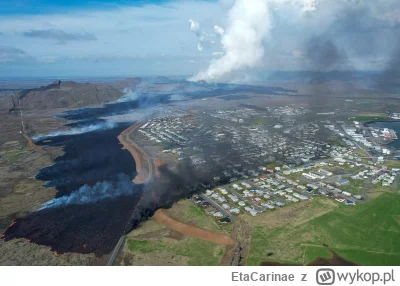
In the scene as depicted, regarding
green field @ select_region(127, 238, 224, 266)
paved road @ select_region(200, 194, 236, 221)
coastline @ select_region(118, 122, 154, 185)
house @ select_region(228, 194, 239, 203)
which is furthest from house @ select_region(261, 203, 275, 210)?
coastline @ select_region(118, 122, 154, 185)

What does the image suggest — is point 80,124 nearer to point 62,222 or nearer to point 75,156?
point 75,156

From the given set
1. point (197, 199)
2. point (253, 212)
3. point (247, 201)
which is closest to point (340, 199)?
point (247, 201)

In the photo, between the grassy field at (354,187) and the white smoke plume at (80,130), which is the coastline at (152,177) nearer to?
the white smoke plume at (80,130)

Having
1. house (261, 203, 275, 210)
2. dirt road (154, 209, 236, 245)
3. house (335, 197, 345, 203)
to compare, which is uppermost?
house (335, 197, 345, 203)

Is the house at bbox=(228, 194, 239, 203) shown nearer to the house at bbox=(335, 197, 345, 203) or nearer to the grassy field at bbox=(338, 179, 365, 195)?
the house at bbox=(335, 197, 345, 203)

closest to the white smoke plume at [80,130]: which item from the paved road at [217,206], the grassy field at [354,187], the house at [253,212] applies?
the paved road at [217,206]

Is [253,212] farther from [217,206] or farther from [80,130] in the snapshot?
[80,130]
